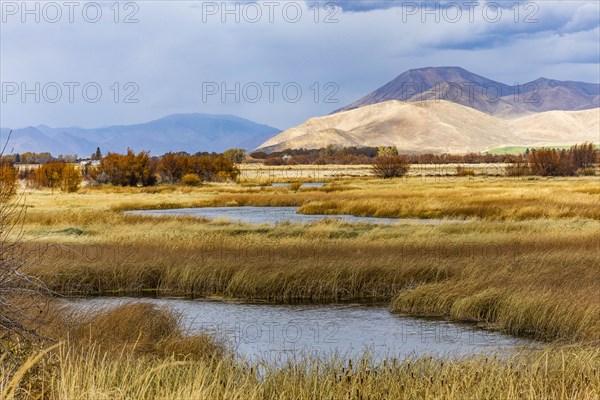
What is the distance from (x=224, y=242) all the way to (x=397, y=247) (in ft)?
20.3

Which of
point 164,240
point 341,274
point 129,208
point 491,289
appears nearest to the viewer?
point 491,289

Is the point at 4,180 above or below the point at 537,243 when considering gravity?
above

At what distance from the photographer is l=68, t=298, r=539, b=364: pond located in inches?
554

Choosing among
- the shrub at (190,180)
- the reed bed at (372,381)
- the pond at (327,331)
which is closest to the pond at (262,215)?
the pond at (327,331)

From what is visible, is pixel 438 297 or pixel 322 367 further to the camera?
pixel 438 297

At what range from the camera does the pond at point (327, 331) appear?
14070mm

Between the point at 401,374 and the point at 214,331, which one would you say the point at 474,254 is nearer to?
the point at 214,331

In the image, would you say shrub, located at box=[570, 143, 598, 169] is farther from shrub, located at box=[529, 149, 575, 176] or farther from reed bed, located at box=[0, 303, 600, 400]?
reed bed, located at box=[0, 303, 600, 400]

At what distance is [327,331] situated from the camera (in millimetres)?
16141

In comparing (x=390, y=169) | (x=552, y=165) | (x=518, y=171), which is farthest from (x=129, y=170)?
(x=552, y=165)

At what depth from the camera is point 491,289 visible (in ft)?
57.5

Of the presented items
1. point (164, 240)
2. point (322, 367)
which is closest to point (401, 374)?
point (322, 367)

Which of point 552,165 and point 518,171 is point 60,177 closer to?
point 518,171

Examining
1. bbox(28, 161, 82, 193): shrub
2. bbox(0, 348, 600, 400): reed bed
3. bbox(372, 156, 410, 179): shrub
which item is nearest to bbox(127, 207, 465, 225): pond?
bbox(28, 161, 82, 193): shrub
